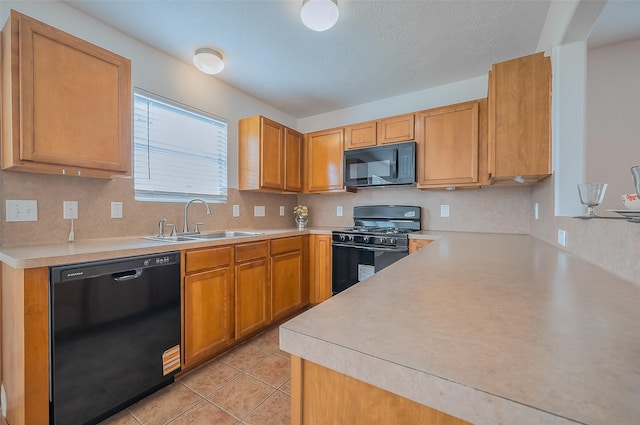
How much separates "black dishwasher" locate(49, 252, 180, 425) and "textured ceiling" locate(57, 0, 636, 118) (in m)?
1.67

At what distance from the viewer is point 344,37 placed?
2.03m

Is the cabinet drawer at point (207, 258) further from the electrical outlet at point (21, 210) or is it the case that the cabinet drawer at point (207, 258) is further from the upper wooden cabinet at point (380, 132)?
the upper wooden cabinet at point (380, 132)

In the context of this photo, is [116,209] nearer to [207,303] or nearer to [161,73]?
[207,303]

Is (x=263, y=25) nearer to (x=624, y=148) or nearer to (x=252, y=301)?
(x=252, y=301)

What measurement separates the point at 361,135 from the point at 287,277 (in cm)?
180

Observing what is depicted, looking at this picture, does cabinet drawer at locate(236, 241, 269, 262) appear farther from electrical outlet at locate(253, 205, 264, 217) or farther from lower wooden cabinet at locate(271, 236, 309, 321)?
electrical outlet at locate(253, 205, 264, 217)

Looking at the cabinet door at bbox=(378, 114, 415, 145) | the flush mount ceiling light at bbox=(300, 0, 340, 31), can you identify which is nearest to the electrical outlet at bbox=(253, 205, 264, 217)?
the cabinet door at bbox=(378, 114, 415, 145)

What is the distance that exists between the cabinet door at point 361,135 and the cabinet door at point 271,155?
2.56 feet

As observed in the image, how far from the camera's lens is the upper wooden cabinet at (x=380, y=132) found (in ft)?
9.00

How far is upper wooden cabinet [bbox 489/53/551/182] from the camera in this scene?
1.64 meters

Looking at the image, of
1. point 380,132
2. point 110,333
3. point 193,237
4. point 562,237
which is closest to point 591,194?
point 562,237

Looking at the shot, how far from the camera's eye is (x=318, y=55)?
7.41 ft

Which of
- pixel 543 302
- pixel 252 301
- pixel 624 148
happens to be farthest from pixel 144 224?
pixel 624 148

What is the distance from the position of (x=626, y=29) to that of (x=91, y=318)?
3.73 meters
